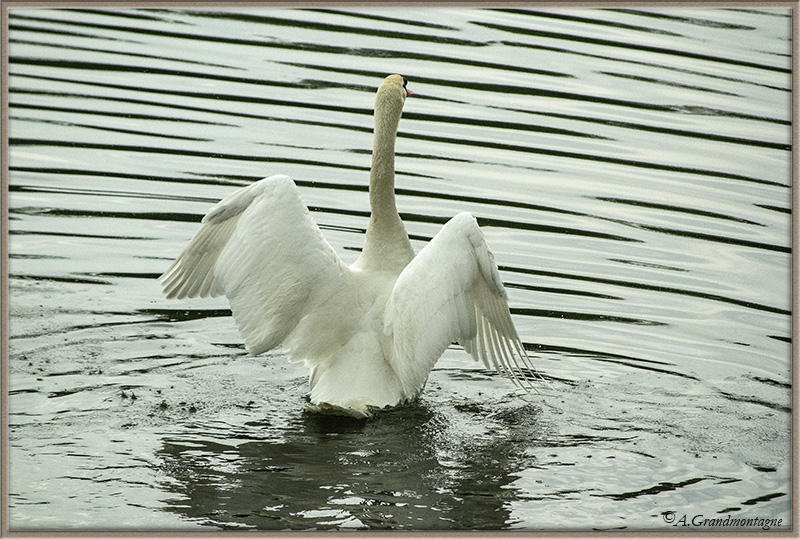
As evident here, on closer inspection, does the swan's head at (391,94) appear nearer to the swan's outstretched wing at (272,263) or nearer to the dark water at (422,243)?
the swan's outstretched wing at (272,263)

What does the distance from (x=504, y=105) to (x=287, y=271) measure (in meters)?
6.67

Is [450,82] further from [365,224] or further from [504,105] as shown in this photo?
[365,224]

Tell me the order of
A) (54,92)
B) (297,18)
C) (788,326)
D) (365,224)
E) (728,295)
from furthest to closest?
(297,18) → (54,92) → (365,224) → (728,295) → (788,326)

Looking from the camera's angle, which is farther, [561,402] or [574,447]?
[561,402]

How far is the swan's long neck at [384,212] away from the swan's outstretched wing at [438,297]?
737mm

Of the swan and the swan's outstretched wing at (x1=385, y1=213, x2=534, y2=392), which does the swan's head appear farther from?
the swan's outstretched wing at (x1=385, y1=213, x2=534, y2=392)

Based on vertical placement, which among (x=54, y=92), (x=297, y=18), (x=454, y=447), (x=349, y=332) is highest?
(x=297, y=18)

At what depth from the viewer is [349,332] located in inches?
294

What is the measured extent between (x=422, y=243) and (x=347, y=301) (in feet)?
9.17

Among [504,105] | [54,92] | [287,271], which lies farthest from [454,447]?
[54,92]

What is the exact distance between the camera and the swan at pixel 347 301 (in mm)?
7004

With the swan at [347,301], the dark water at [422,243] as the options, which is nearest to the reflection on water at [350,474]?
the dark water at [422,243]

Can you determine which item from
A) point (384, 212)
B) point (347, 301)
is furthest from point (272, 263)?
point (384, 212)

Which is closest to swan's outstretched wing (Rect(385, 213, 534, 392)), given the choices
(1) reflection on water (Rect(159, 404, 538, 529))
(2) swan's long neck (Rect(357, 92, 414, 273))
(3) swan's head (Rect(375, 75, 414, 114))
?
(1) reflection on water (Rect(159, 404, 538, 529))
